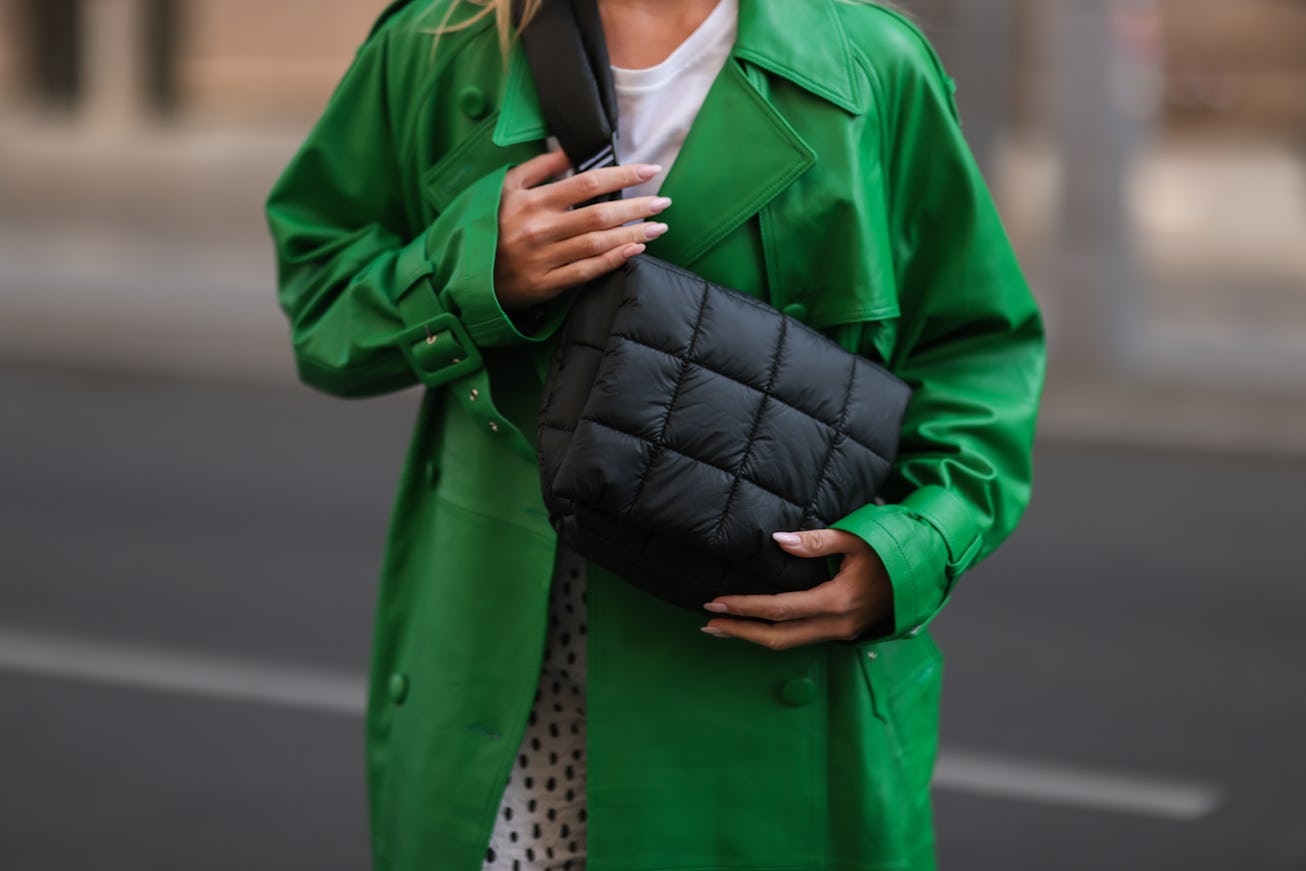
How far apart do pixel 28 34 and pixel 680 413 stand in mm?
26131

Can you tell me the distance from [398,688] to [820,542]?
58cm

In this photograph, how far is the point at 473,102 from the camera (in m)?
2.00

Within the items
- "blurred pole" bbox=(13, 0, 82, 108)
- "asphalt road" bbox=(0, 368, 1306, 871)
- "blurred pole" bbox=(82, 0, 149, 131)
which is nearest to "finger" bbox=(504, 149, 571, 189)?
"asphalt road" bbox=(0, 368, 1306, 871)

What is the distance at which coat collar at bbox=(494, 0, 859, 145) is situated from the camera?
77.1 inches

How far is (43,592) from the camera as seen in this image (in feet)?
21.2

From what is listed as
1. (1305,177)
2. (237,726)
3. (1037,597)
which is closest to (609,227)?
(237,726)

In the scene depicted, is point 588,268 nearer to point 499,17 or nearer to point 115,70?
point 499,17

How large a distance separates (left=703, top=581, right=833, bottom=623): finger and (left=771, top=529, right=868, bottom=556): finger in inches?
1.7

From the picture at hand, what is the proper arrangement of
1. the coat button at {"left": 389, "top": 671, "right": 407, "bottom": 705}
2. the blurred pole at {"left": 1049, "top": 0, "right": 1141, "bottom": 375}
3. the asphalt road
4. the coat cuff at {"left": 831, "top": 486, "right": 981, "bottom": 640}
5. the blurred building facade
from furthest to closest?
the blurred building facade
the blurred pole at {"left": 1049, "top": 0, "right": 1141, "bottom": 375}
the asphalt road
the coat button at {"left": 389, "top": 671, "right": 407, "bottom": 705}
the coat cuff at {"left": 831, "top": 486, "right": 981, "bottom": 640}

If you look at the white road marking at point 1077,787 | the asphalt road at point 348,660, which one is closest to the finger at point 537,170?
the asphalt road at point 348,660

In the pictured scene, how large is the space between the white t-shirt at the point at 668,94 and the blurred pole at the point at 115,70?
24.1 metres

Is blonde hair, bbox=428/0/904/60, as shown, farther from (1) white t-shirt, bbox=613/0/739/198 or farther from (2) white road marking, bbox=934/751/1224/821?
(2) white road marking, bbox=934/751/1224/821

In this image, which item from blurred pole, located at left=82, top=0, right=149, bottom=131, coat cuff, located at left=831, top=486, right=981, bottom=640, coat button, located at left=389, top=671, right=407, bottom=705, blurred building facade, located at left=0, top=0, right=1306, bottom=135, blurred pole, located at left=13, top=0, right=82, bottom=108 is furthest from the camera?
blurred building facade, located at left=0, top=0, right=1306, bottom=135

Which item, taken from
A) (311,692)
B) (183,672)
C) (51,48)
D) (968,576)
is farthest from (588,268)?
(51,48)
